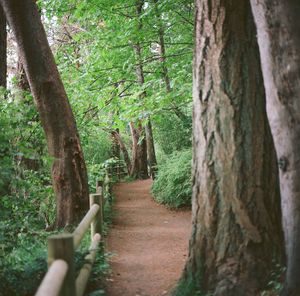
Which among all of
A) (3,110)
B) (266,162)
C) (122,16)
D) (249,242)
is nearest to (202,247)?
(249,242)

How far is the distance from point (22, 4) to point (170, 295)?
622cm

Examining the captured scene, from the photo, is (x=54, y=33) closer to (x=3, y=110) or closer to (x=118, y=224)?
(x=118, y=224)

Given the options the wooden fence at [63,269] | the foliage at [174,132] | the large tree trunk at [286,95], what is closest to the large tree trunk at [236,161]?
the large tree trunk at [286,95]

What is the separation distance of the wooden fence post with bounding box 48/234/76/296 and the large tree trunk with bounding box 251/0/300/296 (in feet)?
6.67

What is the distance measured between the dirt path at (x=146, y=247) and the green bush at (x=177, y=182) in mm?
370

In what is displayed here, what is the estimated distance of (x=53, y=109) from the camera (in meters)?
9.29

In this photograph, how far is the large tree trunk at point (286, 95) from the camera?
4070 millimetres

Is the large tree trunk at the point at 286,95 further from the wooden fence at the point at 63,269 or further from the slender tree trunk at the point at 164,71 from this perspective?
the slender tree trunk at the point at 164,71

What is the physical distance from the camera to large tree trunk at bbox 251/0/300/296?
407 cm

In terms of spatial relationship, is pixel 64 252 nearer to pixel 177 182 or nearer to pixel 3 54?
pixel 3 54

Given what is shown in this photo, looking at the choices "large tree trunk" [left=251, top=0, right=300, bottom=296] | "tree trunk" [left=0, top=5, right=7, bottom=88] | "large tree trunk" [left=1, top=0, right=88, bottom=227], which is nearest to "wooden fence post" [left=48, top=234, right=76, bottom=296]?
"large tree trunk" [left=251, top=0, right=300, bottom=296]

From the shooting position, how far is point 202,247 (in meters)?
5.45

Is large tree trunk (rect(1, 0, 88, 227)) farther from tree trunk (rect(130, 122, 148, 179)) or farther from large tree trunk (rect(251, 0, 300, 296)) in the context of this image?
tree trunk (rect(130, 122, 148, 179))

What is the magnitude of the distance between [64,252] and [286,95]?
2.43 meters
